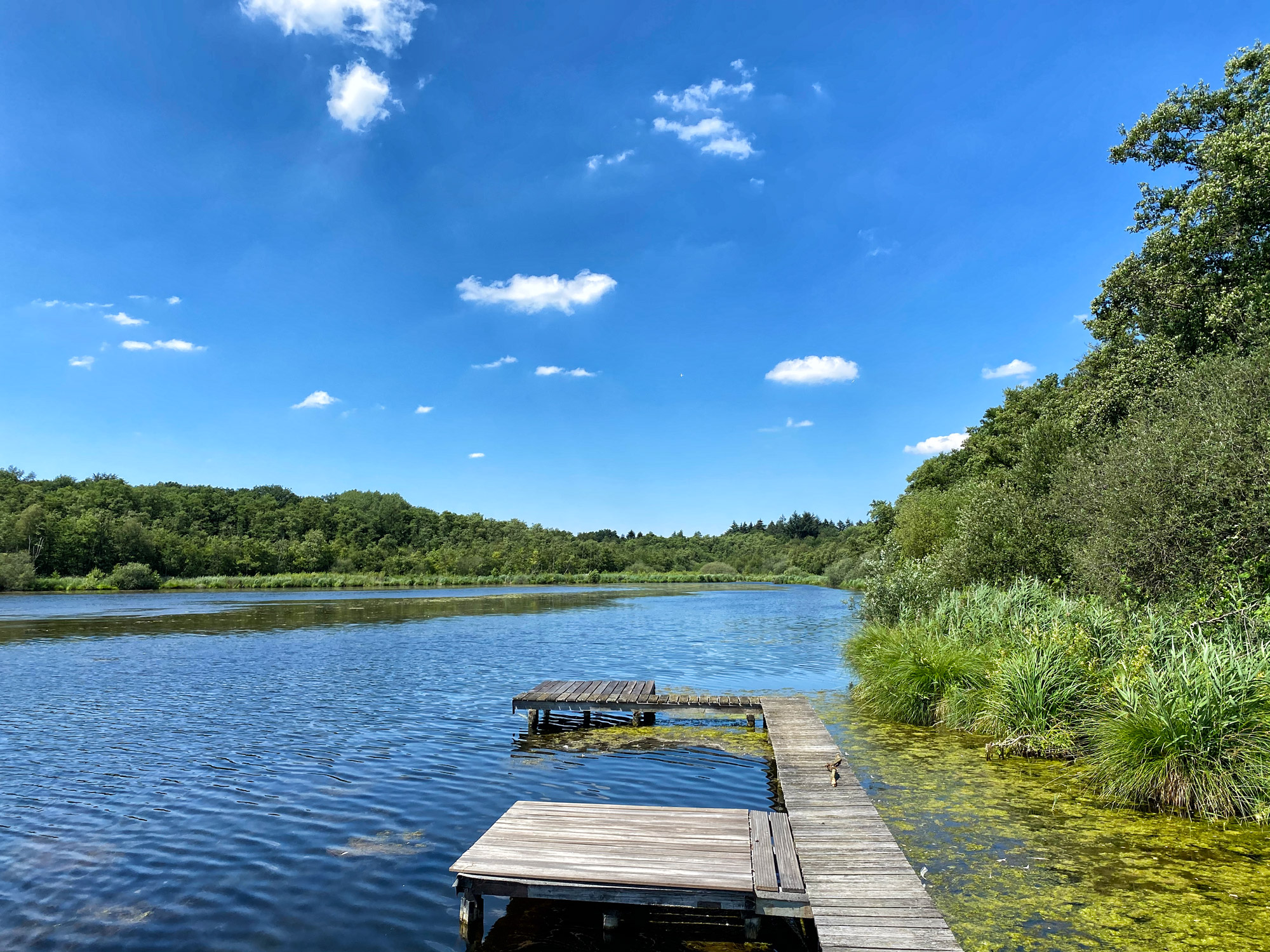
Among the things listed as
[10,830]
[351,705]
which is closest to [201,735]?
[351,705]

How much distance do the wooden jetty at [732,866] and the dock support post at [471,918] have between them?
0.01 meters

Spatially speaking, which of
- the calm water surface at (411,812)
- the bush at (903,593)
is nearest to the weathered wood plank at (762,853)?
the calm water surface at (411,812)

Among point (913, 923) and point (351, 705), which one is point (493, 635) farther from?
point (913, 923)

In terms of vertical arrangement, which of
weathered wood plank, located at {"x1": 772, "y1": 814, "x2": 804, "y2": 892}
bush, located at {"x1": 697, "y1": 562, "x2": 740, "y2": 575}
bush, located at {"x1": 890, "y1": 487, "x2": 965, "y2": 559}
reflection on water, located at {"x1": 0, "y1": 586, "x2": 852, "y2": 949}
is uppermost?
bush, located at {"x1": 890, "y1": 487, "x2": 965, "y2": 559}

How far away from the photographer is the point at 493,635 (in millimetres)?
35281

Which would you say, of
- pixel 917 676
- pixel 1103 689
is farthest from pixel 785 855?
pixel 917 676

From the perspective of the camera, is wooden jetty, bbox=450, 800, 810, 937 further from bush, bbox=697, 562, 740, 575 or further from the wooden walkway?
bush, bbox=697, 562, 740, 575

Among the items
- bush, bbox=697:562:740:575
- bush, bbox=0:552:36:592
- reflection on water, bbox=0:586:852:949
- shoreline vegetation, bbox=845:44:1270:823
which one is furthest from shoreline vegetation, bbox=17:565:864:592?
reflection on water, bbox=0:586:852:949

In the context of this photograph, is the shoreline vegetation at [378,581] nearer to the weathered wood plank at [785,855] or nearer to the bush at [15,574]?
the bush at [15,574]

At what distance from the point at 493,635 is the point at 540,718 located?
19.0m

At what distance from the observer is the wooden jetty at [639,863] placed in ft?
21.1

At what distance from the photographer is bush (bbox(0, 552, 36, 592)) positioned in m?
70.1

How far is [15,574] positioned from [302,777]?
79.3 m

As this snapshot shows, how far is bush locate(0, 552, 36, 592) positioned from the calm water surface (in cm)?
6067
